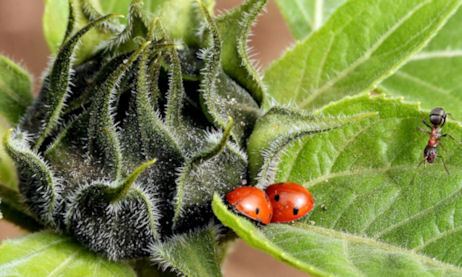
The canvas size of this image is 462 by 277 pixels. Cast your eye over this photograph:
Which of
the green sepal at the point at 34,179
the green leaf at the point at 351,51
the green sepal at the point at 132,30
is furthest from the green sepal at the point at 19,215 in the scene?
the green leaf at the point at 351,51

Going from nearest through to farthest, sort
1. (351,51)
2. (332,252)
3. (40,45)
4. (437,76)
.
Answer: (332,252) → (351,51) → (437,76) → (40,45)

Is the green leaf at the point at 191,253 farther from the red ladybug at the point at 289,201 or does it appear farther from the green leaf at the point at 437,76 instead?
the green leaf at the point at 437,76

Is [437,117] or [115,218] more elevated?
[437,117]

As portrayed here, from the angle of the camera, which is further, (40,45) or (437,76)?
(40,45)

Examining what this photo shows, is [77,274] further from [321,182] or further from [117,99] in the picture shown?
[321,182]

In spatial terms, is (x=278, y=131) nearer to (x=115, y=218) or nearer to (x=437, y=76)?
(x=115, y=218)

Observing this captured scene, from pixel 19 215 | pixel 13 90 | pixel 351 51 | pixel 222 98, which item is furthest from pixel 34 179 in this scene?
pixel 351 51

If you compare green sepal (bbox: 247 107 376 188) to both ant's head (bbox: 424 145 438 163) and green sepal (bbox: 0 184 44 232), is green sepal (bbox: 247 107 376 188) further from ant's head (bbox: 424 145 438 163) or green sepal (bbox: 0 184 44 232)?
green sepal (bbox: 0 184 44 232)

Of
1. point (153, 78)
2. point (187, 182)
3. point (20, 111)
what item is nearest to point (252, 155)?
point (187, 182)
